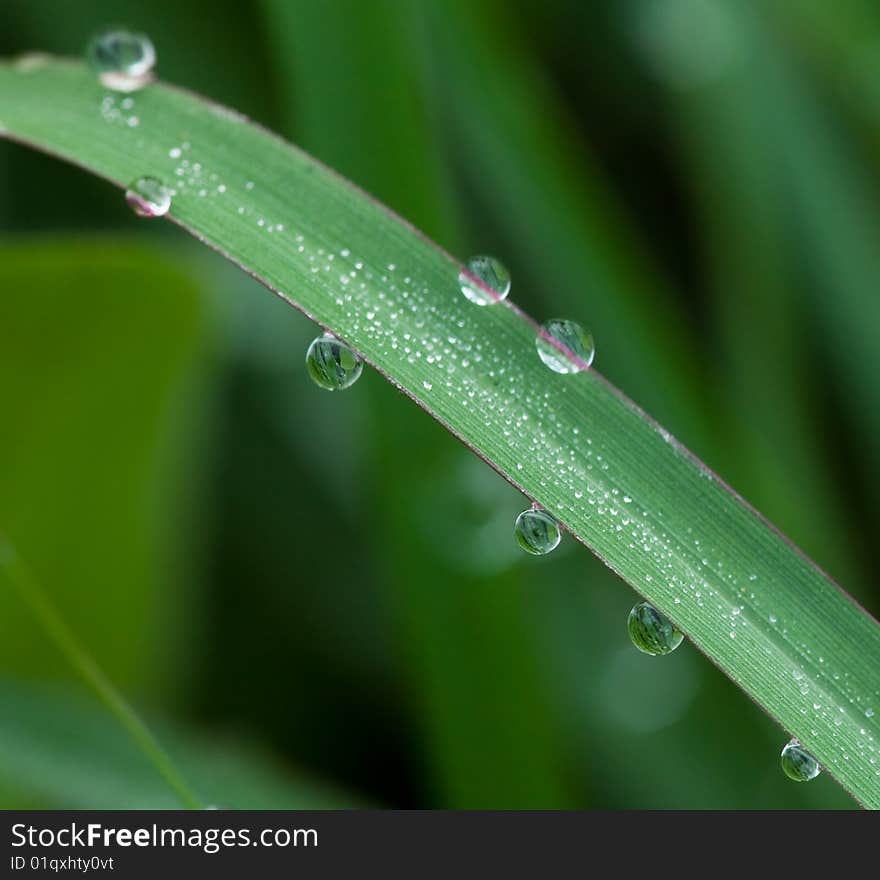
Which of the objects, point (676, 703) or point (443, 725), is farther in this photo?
point (676, 703)

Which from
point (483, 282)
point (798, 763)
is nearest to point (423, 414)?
point (483, 282)

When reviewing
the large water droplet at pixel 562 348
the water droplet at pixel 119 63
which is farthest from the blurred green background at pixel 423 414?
the large water droplet at pixel 562 348

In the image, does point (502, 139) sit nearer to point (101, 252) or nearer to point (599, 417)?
point (101, 252)

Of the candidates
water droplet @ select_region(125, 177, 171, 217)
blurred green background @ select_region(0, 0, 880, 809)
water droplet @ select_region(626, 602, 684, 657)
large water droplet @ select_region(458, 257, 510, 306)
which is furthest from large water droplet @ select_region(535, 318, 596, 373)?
blurred green background @ select_region(0, 0, 880, 809)

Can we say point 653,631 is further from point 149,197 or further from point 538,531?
point 149,197

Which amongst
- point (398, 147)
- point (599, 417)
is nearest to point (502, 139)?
point (398, 147)

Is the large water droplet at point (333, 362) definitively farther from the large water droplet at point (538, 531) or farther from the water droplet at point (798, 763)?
the water droplet at point (798, 763)

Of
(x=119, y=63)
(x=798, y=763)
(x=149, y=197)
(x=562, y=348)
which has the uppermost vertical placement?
(x=119, y=63)
